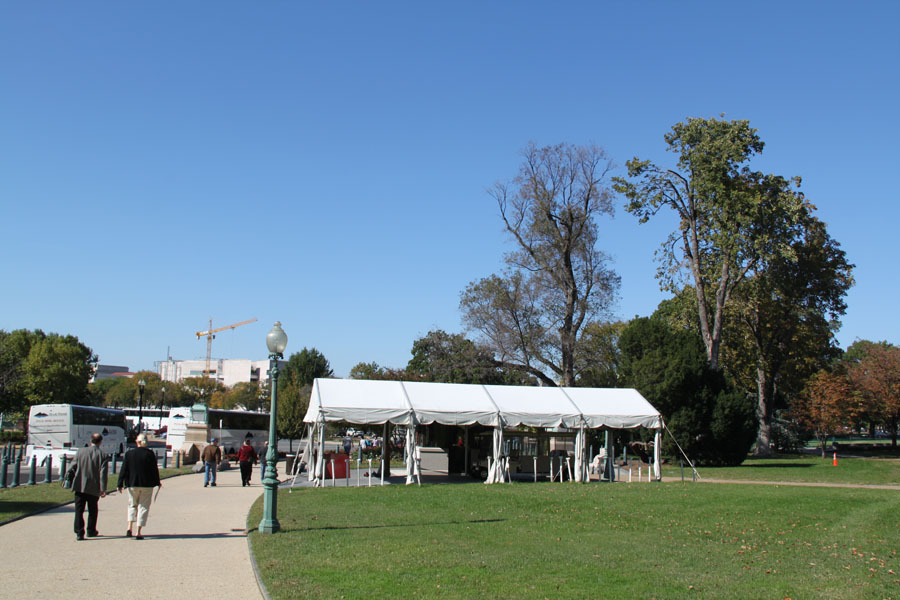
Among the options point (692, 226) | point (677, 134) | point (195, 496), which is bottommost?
point (195, 496)

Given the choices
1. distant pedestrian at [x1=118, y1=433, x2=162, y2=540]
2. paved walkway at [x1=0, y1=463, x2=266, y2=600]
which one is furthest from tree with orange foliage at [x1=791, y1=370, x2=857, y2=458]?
distant pedestrian at [x1=118, y1=433, x2=162, y2=540]

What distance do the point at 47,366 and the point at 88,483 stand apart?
2641 inches

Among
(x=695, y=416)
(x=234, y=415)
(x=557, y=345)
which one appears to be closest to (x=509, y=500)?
(x=695, y=416)

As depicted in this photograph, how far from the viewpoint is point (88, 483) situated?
11.4 meters

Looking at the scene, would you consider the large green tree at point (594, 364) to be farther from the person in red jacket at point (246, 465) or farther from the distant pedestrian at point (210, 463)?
the distant pedestrian at point (210, 463)

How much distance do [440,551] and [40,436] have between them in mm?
36839

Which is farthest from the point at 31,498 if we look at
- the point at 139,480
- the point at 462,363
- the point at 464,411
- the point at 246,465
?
the point at 462,363

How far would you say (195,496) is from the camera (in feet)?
66.1

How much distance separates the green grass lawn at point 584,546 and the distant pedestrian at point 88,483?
2615 mm

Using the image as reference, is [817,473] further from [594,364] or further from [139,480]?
[139,480]

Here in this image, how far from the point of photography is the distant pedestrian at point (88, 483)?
37.2 ft

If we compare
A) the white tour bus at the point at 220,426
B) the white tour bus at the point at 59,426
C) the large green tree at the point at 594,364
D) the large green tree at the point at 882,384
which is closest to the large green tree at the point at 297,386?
the white tour bus at the point at 220,426

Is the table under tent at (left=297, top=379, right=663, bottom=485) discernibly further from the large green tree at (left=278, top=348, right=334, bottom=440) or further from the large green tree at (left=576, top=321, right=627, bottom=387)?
the large green tree at (left=278, top=348, right=334, bottom=440)

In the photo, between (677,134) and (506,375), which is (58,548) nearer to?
(677,134)
